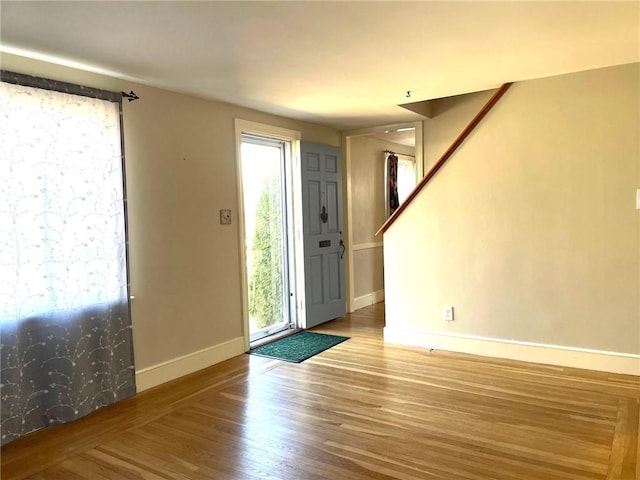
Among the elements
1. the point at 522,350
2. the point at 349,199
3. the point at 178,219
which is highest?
the point at 349,199

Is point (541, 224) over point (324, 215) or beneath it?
beneath

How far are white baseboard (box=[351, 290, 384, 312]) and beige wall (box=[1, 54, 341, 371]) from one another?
81.8 inches

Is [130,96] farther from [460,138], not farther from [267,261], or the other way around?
[460,138]

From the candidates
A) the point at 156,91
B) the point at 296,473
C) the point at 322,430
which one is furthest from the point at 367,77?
the point at 296,473

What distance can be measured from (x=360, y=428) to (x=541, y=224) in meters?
2.11

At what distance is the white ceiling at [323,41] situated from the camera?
2.23 m

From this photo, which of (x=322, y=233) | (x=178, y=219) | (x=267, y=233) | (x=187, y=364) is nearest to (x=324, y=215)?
(x=322, y=233)

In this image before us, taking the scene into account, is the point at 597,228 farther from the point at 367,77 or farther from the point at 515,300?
the point at 367,77

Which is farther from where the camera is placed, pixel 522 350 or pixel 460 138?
pixel 460 138

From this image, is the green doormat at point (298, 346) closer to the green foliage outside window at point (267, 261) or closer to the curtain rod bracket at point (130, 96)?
the green foliage outside window at point (267, 261)

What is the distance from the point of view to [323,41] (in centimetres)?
264

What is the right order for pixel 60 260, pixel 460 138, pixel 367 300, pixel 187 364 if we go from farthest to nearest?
pixel 367 300 < pixel 460 138 < pixel 187 364 < pixel 60 260

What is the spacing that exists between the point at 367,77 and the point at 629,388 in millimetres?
2731

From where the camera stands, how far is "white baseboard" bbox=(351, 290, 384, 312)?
601cm
